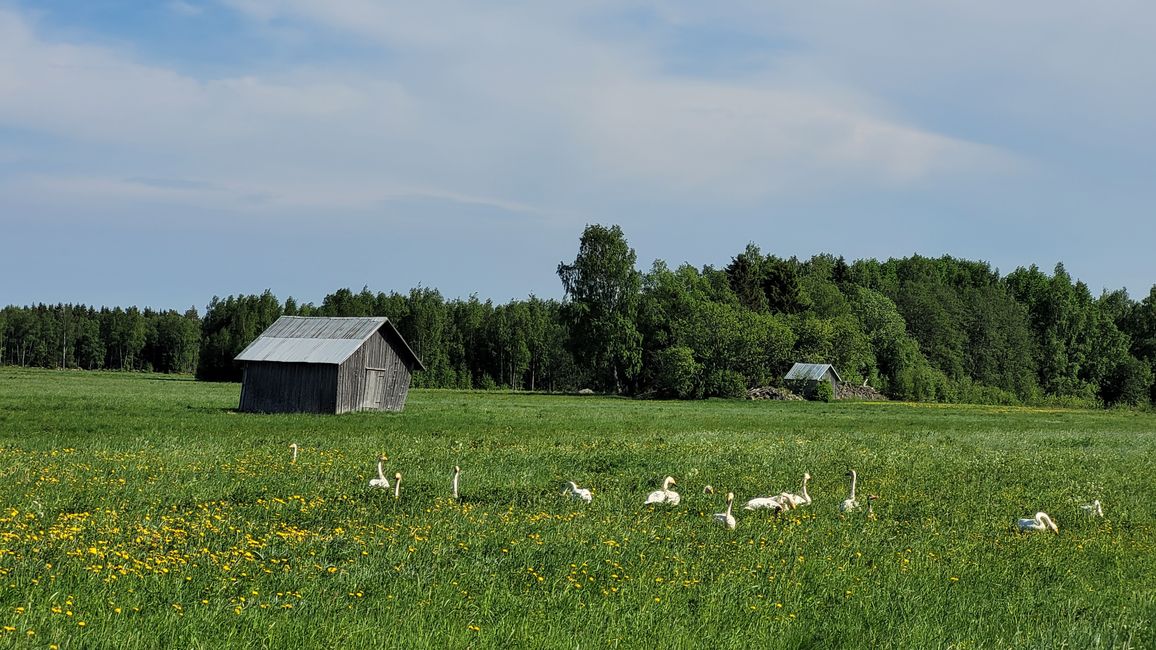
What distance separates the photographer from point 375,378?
174 ft

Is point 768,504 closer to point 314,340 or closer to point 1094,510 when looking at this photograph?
point 1094,510

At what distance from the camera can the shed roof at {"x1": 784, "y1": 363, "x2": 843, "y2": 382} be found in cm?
9200

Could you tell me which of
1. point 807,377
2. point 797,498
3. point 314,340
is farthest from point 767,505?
point 807,377

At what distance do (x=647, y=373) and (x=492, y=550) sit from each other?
86556mm

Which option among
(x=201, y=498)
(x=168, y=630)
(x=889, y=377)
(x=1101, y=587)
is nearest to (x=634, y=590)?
(x=168, y=630)

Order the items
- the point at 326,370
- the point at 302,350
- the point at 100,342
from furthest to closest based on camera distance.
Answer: the point at 100,342, the point at 302,350, the point at 326,370

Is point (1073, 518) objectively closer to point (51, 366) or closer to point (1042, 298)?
point (1042, 298)

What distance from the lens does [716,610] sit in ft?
34.0

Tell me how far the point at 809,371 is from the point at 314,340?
53.3 metres

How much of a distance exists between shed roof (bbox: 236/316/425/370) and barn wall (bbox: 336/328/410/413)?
1.98 ft

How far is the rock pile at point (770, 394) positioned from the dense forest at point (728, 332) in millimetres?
2039

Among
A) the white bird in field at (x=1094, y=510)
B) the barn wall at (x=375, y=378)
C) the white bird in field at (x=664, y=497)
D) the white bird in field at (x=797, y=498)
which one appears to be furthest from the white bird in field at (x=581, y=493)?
the barn wall at (x=375, y=378)

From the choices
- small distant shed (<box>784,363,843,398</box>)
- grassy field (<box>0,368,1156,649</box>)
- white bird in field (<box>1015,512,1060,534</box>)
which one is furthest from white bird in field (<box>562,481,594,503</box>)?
small distant shed (<box>784,363,843,398</box>)

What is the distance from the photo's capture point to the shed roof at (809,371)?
92.0 metres
